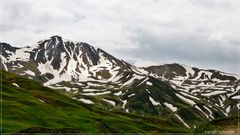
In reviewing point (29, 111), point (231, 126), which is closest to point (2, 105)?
point (29, 111)

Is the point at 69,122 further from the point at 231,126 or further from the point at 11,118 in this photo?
the point at 231,126

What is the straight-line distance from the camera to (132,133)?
354 ft

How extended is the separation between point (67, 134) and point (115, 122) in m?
64.0

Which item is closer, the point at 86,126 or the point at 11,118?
the point at 11,118

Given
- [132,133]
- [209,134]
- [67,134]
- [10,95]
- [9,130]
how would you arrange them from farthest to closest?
[132,133] < [10,95] < [9,130] < [67,134] < [209,134]

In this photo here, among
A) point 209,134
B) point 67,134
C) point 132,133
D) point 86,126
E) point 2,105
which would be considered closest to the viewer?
point 209,134

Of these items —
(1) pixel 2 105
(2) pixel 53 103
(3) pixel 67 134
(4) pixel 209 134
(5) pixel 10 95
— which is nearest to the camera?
(4) pixel 209 134

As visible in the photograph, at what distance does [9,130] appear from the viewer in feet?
212

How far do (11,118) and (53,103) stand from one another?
43204 mm

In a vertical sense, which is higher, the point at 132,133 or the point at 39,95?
the point at 39,95

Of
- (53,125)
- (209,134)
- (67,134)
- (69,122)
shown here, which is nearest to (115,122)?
(69,122)

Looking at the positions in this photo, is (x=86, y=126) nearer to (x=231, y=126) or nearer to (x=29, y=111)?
(x=29, y=111)

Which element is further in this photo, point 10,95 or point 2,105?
point 10,95

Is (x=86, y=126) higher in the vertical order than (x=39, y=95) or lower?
lower
